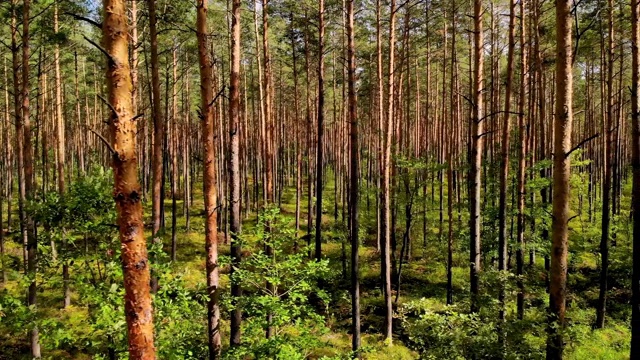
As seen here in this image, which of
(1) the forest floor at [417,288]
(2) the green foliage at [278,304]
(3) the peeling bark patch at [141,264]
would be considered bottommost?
(1) the forest floor at [417,288]

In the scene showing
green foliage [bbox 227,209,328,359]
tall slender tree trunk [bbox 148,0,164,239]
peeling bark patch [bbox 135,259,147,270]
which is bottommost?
green foliage [bbox 227,209,328,359]

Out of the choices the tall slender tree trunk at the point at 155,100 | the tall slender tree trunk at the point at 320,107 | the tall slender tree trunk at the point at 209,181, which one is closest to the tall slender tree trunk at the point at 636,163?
the tall slender tree trunk at the point at 209,181

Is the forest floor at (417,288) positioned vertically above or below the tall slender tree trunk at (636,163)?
below

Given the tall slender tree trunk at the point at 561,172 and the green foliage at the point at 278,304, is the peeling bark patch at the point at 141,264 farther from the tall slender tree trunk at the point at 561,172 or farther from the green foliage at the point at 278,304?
the tall slender tree trunk at the point at 561,172

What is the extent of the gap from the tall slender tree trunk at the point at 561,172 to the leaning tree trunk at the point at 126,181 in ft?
16.8

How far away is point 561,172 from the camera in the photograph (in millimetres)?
5625

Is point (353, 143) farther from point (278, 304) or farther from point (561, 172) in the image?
point (561, 172)

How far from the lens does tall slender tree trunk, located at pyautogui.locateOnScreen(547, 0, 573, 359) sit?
550 centimetres

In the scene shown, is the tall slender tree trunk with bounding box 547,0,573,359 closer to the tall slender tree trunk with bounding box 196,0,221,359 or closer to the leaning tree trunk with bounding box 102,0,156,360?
the leaning tree trunk with bounding box 102,0,156,360

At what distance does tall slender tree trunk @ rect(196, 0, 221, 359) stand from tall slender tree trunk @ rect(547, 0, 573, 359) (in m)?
5.45

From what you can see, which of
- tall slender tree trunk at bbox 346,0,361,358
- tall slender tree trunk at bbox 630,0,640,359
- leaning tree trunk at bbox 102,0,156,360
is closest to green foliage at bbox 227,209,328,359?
leaning tree trunk at bbox 102,0,156,360

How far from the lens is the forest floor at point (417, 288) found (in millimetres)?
14258

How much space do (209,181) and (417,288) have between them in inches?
595

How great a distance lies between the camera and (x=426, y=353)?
710 cm
